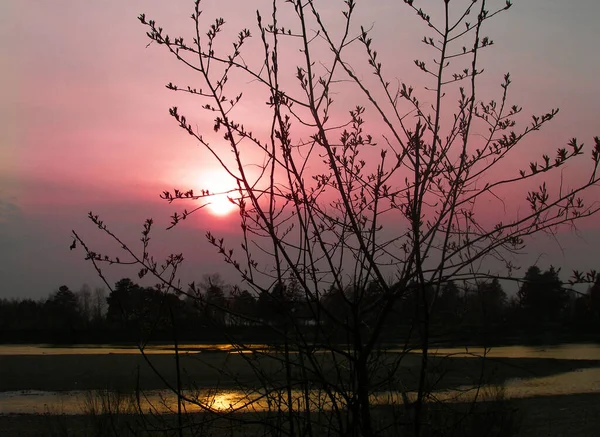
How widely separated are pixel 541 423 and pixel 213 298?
1541 cm

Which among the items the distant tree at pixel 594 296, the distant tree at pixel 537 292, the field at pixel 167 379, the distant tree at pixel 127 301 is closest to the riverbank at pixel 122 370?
the field at pixel 167 379

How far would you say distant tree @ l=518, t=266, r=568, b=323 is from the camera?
228cm

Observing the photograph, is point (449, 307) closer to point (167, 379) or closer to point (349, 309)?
point (349, 309)

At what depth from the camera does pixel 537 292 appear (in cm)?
267

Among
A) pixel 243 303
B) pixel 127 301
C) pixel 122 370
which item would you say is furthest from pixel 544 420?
pixel 122 370

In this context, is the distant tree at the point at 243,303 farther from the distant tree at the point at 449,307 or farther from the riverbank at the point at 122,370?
the riverbank at the point at 122,370

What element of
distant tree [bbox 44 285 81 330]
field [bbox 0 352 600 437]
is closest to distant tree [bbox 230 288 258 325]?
field [bbox 0 352 600 437]

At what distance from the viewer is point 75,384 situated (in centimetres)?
2630

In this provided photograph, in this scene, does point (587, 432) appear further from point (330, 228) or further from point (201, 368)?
point (201, 368)

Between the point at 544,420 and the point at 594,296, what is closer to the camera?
the point at 594,296

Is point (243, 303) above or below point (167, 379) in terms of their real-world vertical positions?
above

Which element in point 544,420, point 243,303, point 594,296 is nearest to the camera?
point 594,296

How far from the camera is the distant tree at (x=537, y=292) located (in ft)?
7.47

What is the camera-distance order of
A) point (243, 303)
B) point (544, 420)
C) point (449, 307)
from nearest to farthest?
1. point (243, 303)
2. point (449, 307)
3. point (544, 420)
